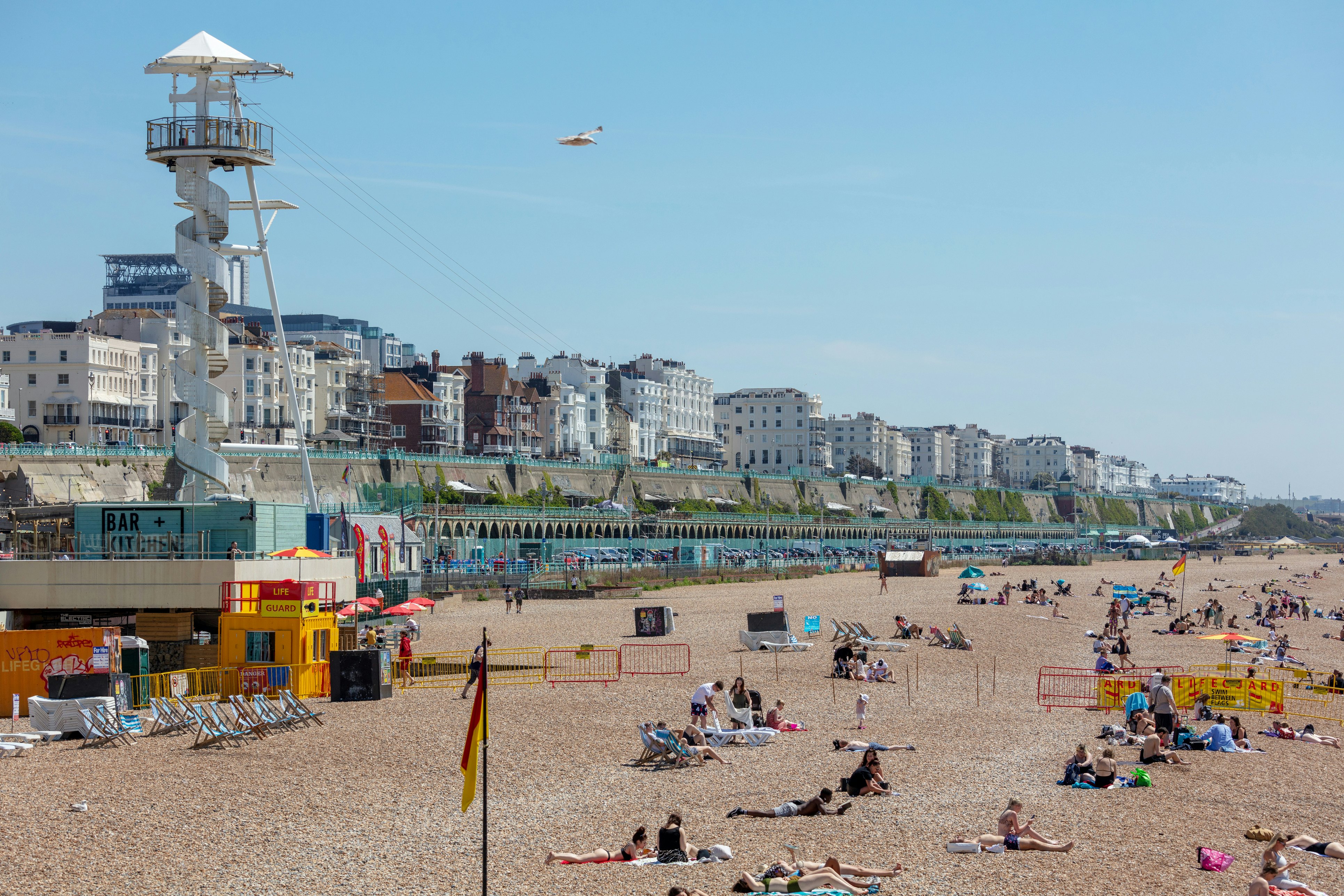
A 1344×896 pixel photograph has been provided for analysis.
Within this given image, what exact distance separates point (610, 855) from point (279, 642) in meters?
10.5

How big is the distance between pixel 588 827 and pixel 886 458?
168388 mm

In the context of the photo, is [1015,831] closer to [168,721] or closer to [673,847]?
[673,847]

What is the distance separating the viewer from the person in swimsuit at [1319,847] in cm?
1202

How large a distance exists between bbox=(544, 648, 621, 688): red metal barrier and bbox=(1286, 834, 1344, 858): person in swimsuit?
12.6 metres

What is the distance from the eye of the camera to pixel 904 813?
523 inches

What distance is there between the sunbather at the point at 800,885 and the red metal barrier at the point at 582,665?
12100mm

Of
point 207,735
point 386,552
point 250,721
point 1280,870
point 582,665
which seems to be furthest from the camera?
point 386,552

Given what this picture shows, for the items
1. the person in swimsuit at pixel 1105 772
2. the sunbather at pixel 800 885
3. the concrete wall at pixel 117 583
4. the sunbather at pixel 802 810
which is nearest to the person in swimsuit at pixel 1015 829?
the sunbather at pixel 802 810

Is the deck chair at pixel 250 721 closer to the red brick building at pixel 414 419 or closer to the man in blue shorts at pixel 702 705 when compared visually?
the man in blue shorts at pixel 702 705

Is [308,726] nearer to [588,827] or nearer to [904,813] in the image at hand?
[588,827]

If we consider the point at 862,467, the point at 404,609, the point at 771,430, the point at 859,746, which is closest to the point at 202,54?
the point at 404,609

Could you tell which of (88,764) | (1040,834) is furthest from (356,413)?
(1040,834)

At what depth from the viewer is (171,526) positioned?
2488 centimetres

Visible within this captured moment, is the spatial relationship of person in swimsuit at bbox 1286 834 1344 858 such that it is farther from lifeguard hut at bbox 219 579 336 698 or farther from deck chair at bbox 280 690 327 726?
lifeguard hut at bbox 219 579 336 698
